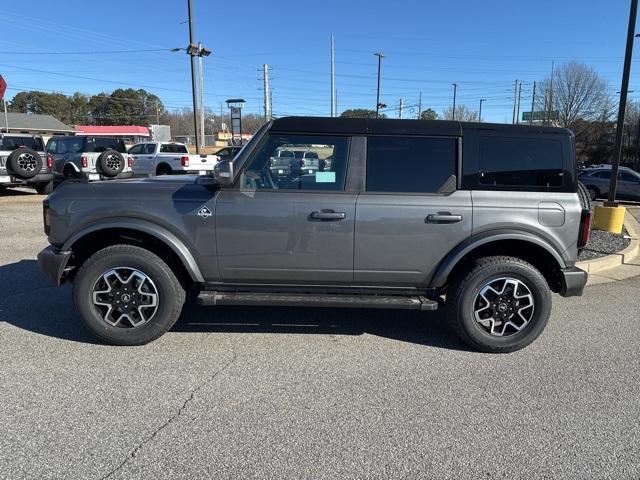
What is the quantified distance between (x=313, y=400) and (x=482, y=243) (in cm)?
184

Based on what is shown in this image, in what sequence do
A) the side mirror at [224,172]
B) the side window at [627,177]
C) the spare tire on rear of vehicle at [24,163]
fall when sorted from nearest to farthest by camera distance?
1. the side mirror at [224,172]
2. the spare tire on rear of vehicle at [24,163]
3. the side window at [627,177]

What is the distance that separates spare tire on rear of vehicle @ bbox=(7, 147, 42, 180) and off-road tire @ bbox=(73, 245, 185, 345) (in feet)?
38.0

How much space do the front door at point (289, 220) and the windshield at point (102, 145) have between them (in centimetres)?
1565

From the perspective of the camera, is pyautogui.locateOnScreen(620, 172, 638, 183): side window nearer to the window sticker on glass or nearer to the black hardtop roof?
the black hardtop roof

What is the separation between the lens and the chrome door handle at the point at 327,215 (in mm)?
3949

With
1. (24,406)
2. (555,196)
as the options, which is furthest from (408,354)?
(24,406)

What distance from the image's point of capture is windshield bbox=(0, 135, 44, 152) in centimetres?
1447

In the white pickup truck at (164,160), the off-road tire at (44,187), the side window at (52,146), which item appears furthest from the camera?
the white pickup truck at (164,160)

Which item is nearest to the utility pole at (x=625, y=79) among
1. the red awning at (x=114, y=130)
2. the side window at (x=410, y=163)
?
the side window at (x=410, y=163)

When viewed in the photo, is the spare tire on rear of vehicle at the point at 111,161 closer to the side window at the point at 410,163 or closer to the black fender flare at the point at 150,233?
the black fender flare at the point at 150,233

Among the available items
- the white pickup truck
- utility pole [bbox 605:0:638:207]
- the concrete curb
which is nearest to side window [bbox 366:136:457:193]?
the concrete curb

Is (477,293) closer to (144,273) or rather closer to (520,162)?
(520,162)

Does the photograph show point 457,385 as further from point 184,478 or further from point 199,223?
point 199,223

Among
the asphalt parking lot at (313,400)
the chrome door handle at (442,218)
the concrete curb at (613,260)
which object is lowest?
the asphalt parking lot at (313,400)
